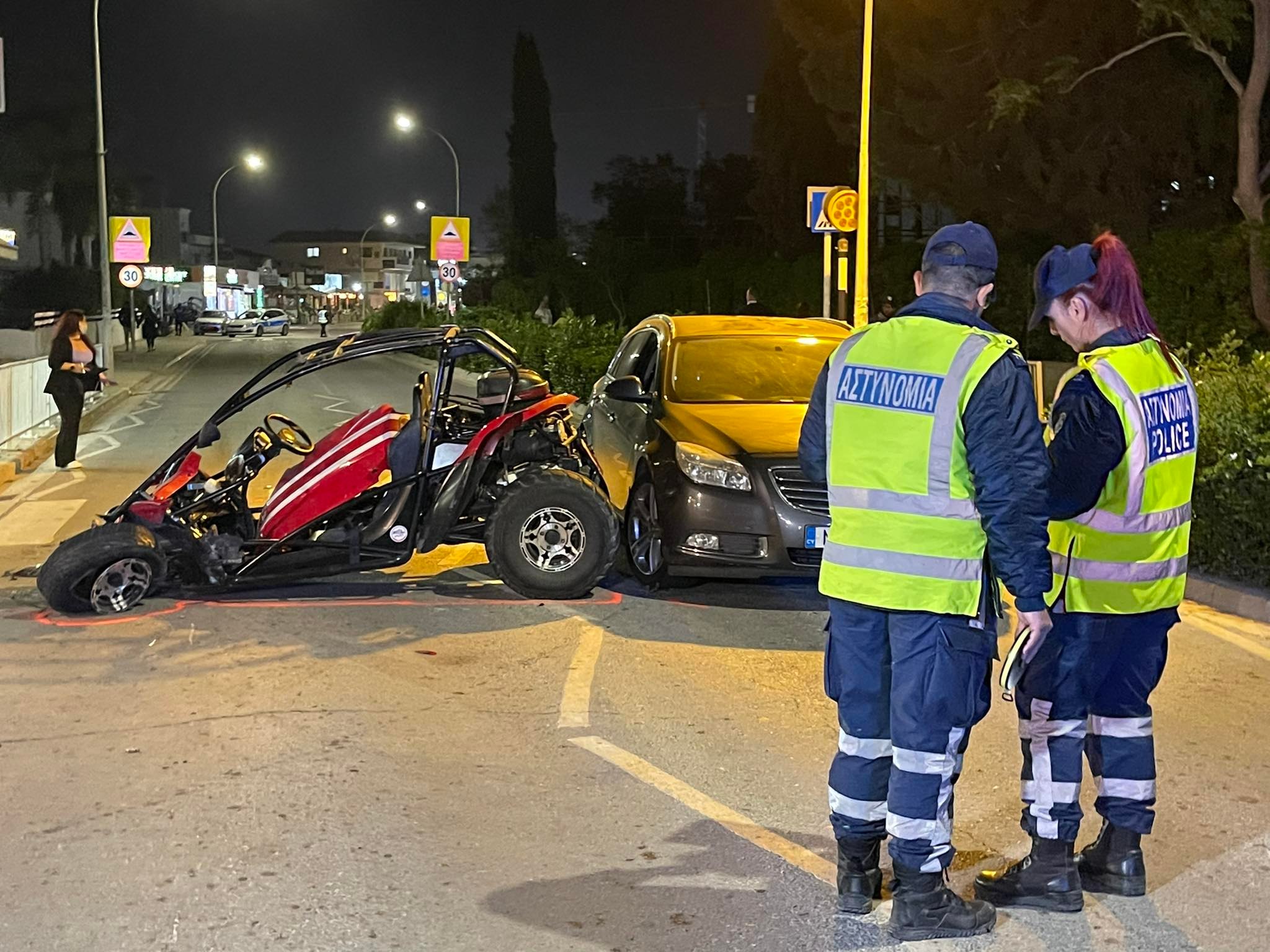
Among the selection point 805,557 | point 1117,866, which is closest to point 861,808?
point 1117,866

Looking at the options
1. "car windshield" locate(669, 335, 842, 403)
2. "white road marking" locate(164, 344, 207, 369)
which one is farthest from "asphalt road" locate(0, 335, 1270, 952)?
"white road marking" locate(164, 344, 207, 369)

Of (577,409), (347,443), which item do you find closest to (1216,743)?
(347,443)

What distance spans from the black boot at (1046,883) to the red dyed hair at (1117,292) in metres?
1.52

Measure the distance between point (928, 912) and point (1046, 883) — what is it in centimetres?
47

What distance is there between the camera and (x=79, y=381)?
15.4 meters

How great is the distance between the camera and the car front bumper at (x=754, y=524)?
8.22m

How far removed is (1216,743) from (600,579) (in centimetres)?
379

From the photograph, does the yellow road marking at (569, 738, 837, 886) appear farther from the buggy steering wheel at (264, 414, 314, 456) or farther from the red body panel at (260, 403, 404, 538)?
the buggy steering wheel at (264, 414, 314, 456)

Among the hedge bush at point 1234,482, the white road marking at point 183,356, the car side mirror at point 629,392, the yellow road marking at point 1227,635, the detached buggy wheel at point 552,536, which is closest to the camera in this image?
the yellow road marking at point 1227,635

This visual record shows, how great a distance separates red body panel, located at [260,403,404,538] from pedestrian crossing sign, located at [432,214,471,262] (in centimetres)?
2569

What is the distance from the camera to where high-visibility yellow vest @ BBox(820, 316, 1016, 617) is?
3963 millimetres

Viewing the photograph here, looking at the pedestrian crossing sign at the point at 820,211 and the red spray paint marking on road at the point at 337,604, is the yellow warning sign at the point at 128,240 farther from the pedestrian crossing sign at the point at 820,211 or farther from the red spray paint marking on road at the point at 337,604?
the red spray paint marking on road at the point at 337,604

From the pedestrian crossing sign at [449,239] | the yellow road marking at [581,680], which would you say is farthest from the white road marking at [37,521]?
the pedestrian crossing sign at [449,239]

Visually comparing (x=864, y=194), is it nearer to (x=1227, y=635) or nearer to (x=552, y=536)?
(x=552, y=536)
